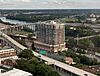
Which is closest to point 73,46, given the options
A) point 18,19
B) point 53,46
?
point 53,46

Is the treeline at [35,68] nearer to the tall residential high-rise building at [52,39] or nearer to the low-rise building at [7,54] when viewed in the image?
the low-rise building at [7,54]

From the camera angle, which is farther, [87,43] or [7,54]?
[87,43]

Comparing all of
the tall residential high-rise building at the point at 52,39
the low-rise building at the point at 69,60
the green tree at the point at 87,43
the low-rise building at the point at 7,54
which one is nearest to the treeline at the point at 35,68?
the low-rise building at the point at 69,60

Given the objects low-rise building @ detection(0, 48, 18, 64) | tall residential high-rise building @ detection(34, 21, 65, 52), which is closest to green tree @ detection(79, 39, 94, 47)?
tall residential high-rise building @ detection(34, 21, 65, 52)

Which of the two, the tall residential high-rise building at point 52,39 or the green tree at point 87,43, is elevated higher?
the tall residential high-rise building at point 52,39

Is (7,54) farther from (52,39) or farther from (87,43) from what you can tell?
(87,43)

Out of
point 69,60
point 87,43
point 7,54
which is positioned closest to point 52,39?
point 87,43

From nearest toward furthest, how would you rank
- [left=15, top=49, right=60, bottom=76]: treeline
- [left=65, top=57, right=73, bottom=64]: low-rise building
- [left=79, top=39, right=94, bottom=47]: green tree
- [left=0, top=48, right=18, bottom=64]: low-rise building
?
[left=15, top=49, right=60, bottom=76]: treeline
[left=65, top=57, right=73, bottom=64]: low-rise building
[left=0, top=48, right=18, bottom=64]: low-rise building
[left=79, top=39, right=94, bottom=47]: green tree

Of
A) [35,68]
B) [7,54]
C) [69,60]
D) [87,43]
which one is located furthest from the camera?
[87,43]

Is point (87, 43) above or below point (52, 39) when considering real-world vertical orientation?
below

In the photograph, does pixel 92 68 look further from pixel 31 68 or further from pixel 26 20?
pixel 26 20

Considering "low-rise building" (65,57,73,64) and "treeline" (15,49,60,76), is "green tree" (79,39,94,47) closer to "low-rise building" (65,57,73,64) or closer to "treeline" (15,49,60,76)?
"low-rise building" (65,57,73,64)
